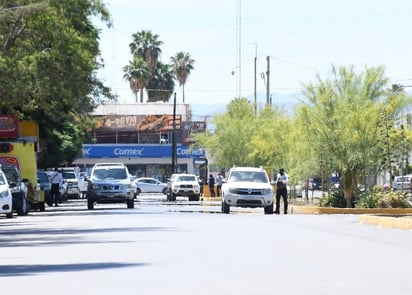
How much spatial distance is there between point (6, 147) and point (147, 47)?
82755 mm

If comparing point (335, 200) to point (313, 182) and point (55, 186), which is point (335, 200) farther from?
point (313, 182)

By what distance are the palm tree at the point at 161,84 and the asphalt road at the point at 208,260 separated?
98.4 meters

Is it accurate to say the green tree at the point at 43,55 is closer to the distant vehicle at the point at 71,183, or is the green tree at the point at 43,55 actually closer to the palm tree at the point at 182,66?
the distant vehicle at the point at 71,183

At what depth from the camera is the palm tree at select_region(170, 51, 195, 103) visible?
428ft

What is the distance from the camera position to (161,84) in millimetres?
128625

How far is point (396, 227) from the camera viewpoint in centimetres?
2988

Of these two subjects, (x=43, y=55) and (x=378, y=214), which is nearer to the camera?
(x=378, y=214)

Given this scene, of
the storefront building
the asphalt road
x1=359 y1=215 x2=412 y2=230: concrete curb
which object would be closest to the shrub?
x1=359 y1=215 x2=412 y2=230: concrete curb

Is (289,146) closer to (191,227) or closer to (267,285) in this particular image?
(191,227)

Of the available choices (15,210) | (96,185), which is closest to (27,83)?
(15,210)

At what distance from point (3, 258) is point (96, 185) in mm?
29180

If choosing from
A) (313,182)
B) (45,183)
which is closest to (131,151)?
(313,182)

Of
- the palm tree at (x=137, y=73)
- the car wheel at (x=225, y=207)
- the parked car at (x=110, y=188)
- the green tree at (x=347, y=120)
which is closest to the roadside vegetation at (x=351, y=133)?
the green tree at (x=347, y=120)

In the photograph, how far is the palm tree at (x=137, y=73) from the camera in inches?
4845
